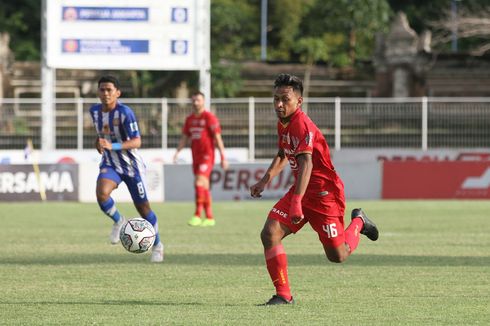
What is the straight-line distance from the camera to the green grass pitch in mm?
9664

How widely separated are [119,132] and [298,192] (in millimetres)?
5243

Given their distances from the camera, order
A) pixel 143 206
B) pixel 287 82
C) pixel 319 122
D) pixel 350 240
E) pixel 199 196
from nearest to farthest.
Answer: pixel 287 82, pixel 350 240, pixel 143 206, pixel 199 196, pixel 319 122

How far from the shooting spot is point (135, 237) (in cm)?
1219

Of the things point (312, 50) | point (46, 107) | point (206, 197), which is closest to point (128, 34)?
point (46, 107)

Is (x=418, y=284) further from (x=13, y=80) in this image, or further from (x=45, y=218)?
(x=13, y=80)

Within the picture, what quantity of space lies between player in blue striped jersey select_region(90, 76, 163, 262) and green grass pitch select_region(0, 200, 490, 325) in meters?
0.76

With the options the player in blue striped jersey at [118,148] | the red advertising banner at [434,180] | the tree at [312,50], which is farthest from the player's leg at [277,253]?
the tree at [312,50]

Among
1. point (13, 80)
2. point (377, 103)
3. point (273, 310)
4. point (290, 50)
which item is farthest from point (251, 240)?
point (290, 50)

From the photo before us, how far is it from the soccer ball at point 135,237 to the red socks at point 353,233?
2172mm

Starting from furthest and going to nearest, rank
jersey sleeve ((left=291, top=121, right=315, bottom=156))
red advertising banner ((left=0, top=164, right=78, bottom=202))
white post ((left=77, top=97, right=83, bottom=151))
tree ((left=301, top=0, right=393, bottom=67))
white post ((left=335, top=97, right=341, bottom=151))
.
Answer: tree ((left=301, top=0, right=393, bottom=67)) → white post ((left=335, top=97, right=341, bottom=151)) → white post ((left=77, top=97, right=83, bottom=151)) → red advertising banner ((left=0, top=164, right=78, bottom=202)) → jersey sleeve ((left=291, top=121, right=315, bottom=156))

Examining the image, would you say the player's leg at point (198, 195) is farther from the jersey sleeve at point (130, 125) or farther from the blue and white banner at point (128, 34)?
the blue and white banner at point (128, 34)

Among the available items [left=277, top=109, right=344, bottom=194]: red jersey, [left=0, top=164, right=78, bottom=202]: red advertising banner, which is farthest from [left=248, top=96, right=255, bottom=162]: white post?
[left=277, top=109, right=344, bottom=194]: red jersey

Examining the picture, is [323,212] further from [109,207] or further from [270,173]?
[109,207]

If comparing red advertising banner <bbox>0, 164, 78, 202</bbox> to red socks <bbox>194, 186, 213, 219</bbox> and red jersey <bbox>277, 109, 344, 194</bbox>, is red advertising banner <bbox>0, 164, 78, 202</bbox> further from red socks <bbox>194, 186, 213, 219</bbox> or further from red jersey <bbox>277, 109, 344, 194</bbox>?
red jersey <bbox>277, 109, 344, 194</bbox>
